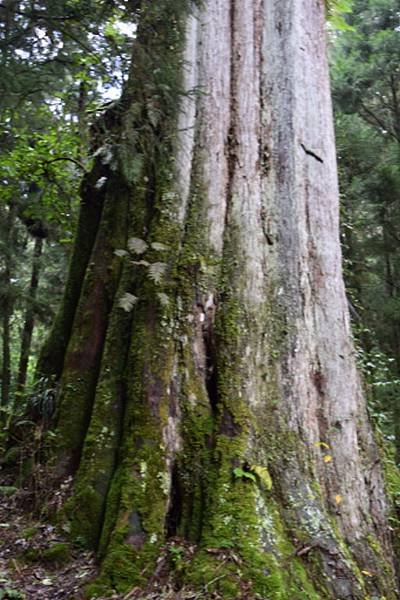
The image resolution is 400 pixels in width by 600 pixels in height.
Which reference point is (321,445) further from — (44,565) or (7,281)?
(7,281)

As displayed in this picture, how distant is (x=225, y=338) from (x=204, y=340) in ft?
0.52

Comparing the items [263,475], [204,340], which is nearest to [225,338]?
[204,340]

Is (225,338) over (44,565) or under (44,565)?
over

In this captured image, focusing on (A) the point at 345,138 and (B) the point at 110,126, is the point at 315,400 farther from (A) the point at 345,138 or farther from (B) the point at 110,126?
(A) the point at 345,138

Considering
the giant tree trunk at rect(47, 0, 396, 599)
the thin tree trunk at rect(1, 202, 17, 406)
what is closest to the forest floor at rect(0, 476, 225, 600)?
the giant tree trunk at rect(47, 0, 396, 599)

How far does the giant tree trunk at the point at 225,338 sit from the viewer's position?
3605 millimetres

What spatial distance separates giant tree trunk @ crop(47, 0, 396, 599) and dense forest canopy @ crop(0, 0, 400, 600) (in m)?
0.01

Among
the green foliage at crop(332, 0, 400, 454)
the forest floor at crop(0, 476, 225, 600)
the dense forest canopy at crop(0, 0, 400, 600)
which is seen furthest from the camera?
the green foliage at crop(332, 0, 400, 454)

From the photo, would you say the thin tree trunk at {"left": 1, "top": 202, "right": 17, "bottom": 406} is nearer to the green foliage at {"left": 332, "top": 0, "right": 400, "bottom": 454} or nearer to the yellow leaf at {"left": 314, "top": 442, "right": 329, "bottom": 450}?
the green foliage at {"left": 332, "top": 0, "right": 400, "bottom": 454}

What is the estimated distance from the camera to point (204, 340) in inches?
166

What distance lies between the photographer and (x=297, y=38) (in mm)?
5195

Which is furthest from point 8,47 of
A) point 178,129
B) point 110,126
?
point 178,129

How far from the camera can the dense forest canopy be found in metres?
3.60

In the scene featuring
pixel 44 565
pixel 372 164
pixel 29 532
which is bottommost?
pixel 44 565
